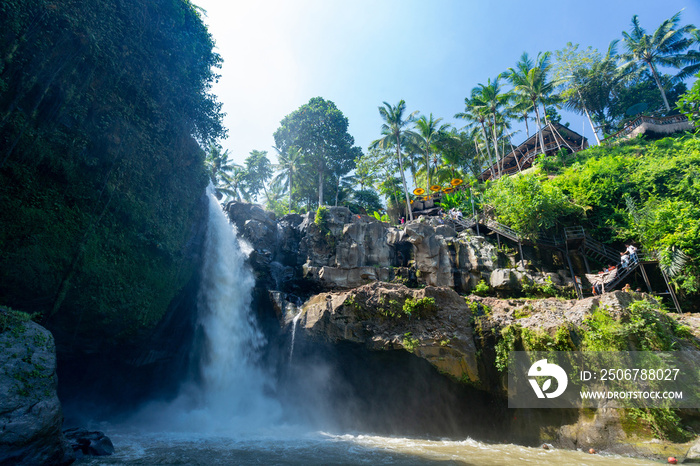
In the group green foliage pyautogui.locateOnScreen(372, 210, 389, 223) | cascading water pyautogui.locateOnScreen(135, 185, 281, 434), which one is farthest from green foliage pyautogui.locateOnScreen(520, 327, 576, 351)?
green foliage pyautogui.locateOnScreen(372, 210, 389, 223)

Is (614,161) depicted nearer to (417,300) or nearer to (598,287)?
(598,287)

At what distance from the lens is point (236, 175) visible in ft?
155

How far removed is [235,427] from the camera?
15156 millimetres

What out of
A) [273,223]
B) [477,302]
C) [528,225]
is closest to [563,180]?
[528,225]

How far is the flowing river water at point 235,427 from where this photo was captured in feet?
33.8

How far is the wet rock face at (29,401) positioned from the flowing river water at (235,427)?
1428 mm

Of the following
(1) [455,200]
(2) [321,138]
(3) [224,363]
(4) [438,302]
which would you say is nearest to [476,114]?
(1) [455,200]

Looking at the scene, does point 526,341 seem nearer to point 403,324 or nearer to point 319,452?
point 403,324

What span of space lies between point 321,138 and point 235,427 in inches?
1375

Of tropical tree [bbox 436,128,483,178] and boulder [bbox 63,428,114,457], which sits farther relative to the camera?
tropical tree [bbox 436,128,483,178]

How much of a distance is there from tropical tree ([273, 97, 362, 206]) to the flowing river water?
22.2 m

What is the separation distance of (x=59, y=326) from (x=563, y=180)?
29.3 m

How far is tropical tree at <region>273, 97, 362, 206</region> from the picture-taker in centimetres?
4272

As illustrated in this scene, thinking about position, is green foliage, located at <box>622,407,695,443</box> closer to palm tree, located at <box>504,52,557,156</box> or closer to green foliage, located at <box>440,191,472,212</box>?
green foliage, located at <box>440,191,472,212</box>
